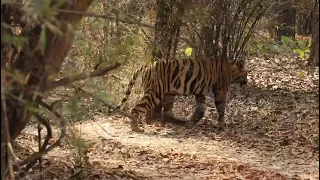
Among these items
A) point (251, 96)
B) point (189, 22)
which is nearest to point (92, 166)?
point (189, 22)

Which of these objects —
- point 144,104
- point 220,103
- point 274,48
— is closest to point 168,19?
point 144,104

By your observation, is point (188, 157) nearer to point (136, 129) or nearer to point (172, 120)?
point (136, 129)

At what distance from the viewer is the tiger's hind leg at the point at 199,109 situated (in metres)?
8.45

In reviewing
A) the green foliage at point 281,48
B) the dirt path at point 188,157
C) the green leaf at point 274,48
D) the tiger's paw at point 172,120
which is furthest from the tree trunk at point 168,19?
the green leaf at point 274,48

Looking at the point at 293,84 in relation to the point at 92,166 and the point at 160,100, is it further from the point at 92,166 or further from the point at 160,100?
the point at 92,166

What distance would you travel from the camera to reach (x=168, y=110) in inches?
334

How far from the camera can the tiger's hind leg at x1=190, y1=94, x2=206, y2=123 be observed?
845 cm

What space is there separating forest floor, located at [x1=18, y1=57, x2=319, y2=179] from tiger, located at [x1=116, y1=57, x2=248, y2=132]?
0.27 metres

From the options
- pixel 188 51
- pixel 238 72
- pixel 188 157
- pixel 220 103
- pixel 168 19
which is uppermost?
pixel 168 19

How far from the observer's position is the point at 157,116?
865 centimetres

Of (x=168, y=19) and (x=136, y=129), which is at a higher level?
(x=168, y=19)

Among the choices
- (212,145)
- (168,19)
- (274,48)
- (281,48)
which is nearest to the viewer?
(212,145)

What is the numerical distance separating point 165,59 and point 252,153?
250 cm

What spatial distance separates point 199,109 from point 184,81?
18.6 inches
